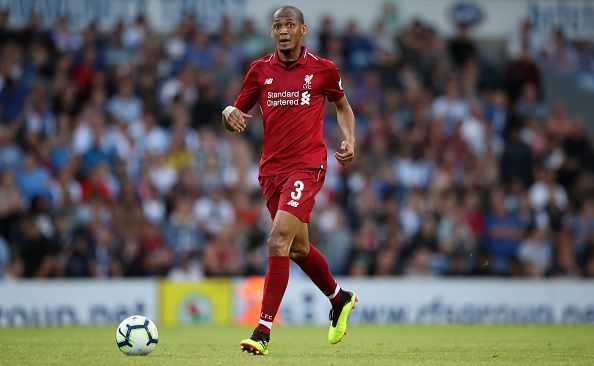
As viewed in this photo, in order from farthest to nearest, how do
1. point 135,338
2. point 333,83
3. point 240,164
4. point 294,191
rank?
1. point 240,164
2. point 333,83
3. point 294,191
4. point 135,338

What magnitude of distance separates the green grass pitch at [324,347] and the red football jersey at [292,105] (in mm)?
1565

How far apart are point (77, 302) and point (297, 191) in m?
8.19

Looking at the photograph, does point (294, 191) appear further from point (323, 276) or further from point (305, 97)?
point (323, 276)

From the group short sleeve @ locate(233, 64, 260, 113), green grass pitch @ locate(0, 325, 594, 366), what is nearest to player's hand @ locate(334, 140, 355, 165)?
short sleeve @ locate(233, 64, 260, 113)

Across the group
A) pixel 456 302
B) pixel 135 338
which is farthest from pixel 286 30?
pixel 456 302

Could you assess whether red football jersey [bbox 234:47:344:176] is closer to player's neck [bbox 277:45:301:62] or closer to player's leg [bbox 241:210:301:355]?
player's neck [bbox 277:45:301:62]

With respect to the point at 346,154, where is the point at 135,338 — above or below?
below

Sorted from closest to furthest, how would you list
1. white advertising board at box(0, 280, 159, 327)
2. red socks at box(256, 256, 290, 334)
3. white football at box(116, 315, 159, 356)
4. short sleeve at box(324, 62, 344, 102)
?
white football at box(116, 315, 159, 356), red socks at box(256, 256, 290, 334), short sleeve at box(324, 62, 344, 102), white advertising board at box(0, 280, 159, 327)

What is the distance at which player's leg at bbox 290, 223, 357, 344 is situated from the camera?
29.8 ft

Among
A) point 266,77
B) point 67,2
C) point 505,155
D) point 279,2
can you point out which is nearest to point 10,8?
point 67,2

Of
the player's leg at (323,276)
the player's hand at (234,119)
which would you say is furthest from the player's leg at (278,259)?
the player's hand at (234,119)

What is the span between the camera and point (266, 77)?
29.9ft

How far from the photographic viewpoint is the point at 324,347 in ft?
32.3

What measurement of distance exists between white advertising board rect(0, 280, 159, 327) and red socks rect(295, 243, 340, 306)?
7.04m
